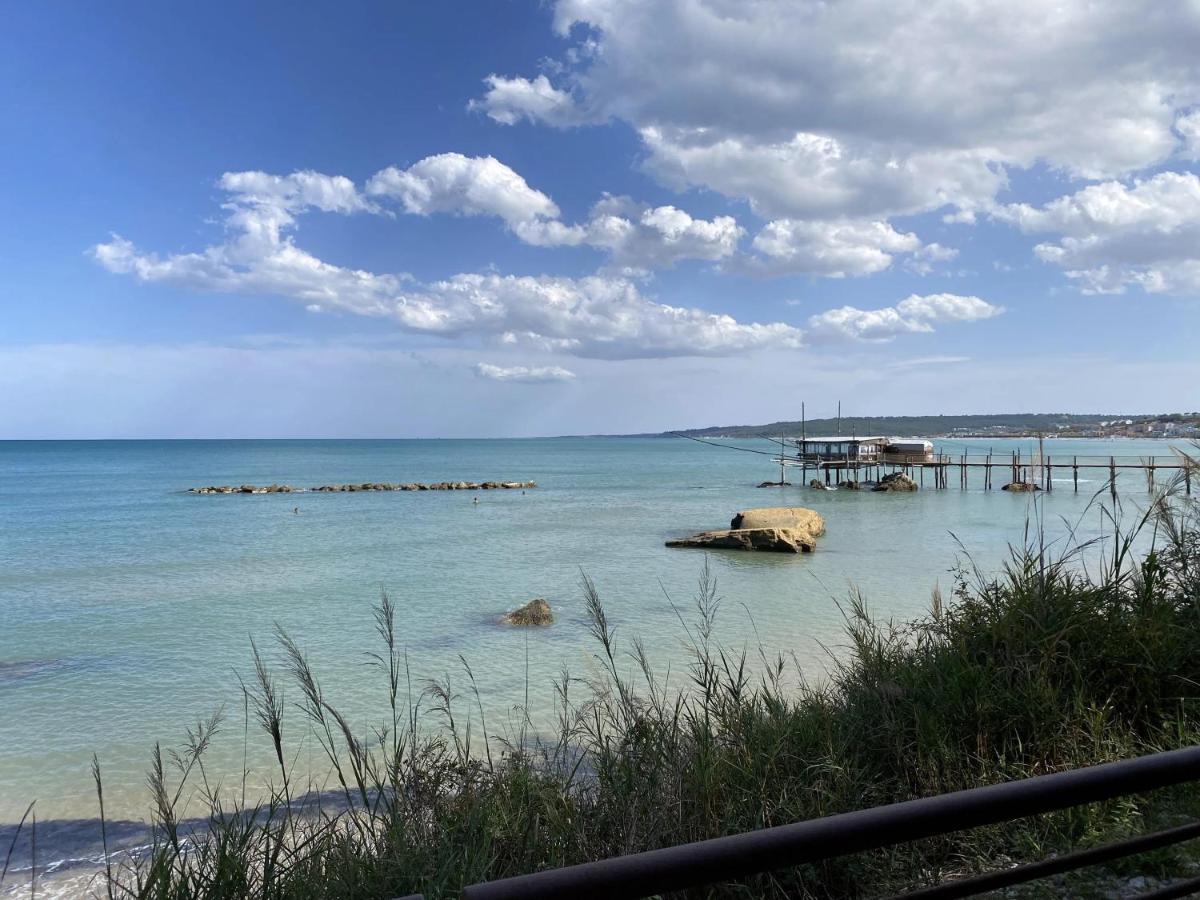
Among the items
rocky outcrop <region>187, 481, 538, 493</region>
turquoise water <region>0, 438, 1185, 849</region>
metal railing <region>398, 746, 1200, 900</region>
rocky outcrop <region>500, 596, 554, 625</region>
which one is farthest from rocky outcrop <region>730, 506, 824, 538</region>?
rocky outcrop <region>187, 481, 538, 493</region>

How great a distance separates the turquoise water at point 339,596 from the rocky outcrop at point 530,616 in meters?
0.53

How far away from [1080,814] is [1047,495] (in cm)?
5303

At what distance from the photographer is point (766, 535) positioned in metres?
26.3

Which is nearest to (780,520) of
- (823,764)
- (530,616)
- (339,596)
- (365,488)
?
(530,616)

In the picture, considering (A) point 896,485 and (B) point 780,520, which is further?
(A) point 896,485

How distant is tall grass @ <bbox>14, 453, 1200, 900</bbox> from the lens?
3549mm

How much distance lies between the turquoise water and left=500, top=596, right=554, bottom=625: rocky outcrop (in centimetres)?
53

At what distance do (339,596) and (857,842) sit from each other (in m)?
19.8

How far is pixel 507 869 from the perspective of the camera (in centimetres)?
386

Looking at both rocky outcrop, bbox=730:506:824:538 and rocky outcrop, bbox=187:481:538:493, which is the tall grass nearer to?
rocky outcrop, bbox=730:506:824:538

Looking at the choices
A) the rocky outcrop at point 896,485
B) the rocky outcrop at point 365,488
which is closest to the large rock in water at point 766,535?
the rocky outcrop at point 896,485

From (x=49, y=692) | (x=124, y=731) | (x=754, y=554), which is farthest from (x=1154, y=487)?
(x=754, y=554)

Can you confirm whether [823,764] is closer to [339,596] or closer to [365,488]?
[339,596]

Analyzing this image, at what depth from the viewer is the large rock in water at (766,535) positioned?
86.0 feet
